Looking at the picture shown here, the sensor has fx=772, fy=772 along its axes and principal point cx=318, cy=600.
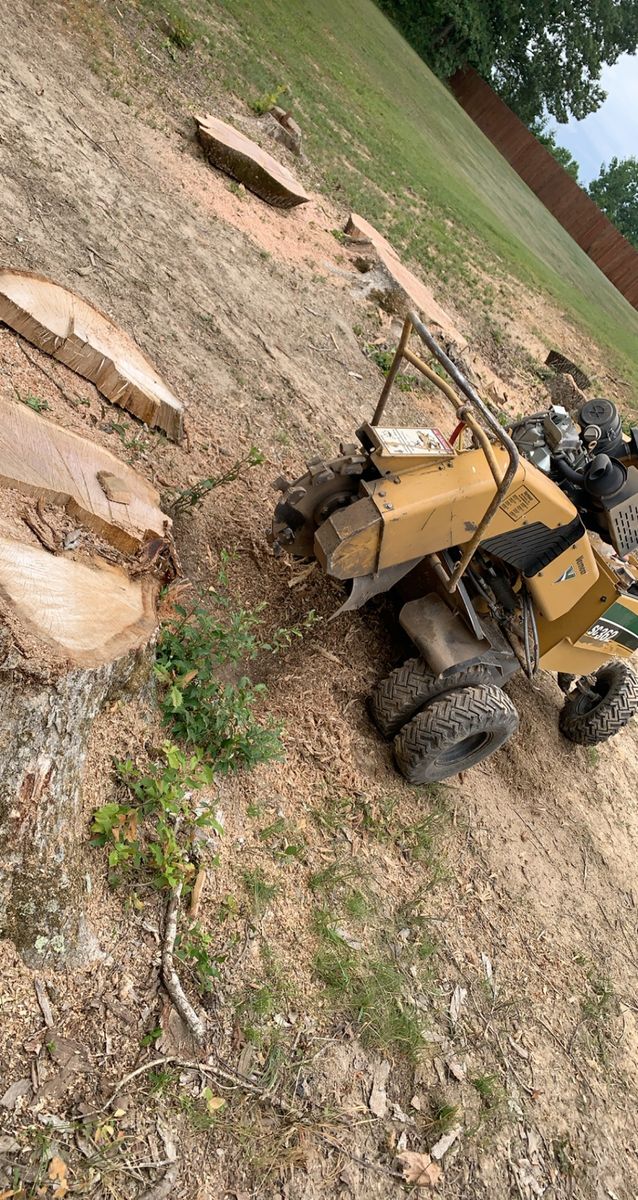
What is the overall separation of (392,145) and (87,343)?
1383cm

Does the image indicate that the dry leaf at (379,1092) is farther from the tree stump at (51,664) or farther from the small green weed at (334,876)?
the tree stump at (51,664)

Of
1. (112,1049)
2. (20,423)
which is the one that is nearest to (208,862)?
(112,1049)

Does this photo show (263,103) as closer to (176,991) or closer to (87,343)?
(87,343)

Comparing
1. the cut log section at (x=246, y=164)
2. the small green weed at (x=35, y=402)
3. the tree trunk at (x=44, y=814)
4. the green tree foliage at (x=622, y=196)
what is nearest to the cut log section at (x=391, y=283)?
the cut log section at (x=246, y=164)

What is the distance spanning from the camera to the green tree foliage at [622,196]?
6219 centimetres

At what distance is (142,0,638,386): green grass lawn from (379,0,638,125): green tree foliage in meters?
9.50

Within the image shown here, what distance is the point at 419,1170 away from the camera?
301 centimetres

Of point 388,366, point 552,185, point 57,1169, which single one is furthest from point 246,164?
point 552,185

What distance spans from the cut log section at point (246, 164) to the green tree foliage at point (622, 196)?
64.1 m

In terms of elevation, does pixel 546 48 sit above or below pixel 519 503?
above

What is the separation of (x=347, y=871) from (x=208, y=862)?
81 centimetres

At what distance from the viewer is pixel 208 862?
125 inches

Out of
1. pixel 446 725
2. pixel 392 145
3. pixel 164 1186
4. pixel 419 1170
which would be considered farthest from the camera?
pixel 392 145

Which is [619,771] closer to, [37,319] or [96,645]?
[96,645]
